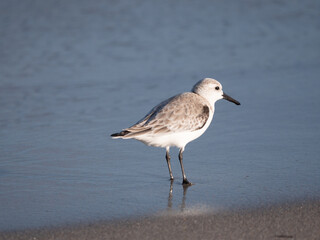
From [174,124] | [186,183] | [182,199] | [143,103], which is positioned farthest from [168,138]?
[143,103]

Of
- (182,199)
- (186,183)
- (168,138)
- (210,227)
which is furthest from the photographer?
(168,138)

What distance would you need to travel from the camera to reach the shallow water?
21.7 feet

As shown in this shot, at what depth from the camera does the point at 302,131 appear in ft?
28.5

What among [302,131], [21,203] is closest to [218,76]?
[302,131]

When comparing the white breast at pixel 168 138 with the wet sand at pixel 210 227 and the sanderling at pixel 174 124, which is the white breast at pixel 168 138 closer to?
the sanderling at pixel 174 124

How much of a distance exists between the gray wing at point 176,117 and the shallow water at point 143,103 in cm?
58

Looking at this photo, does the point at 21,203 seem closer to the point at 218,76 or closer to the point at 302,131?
the point at 302,131

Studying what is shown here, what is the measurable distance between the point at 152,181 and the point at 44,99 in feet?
14.6

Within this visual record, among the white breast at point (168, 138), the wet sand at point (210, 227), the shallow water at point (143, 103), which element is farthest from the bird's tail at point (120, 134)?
the wet sand at point (210, 227)

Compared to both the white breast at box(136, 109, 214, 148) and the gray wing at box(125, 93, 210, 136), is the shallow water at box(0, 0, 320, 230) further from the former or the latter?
the gray wing at box(125, 93, 210, 136)

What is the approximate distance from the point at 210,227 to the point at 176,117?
2.12 m

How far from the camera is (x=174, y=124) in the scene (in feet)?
24.3

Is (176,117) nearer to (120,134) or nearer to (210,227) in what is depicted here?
(120,134)

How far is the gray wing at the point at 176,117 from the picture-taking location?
7289 millimetres
